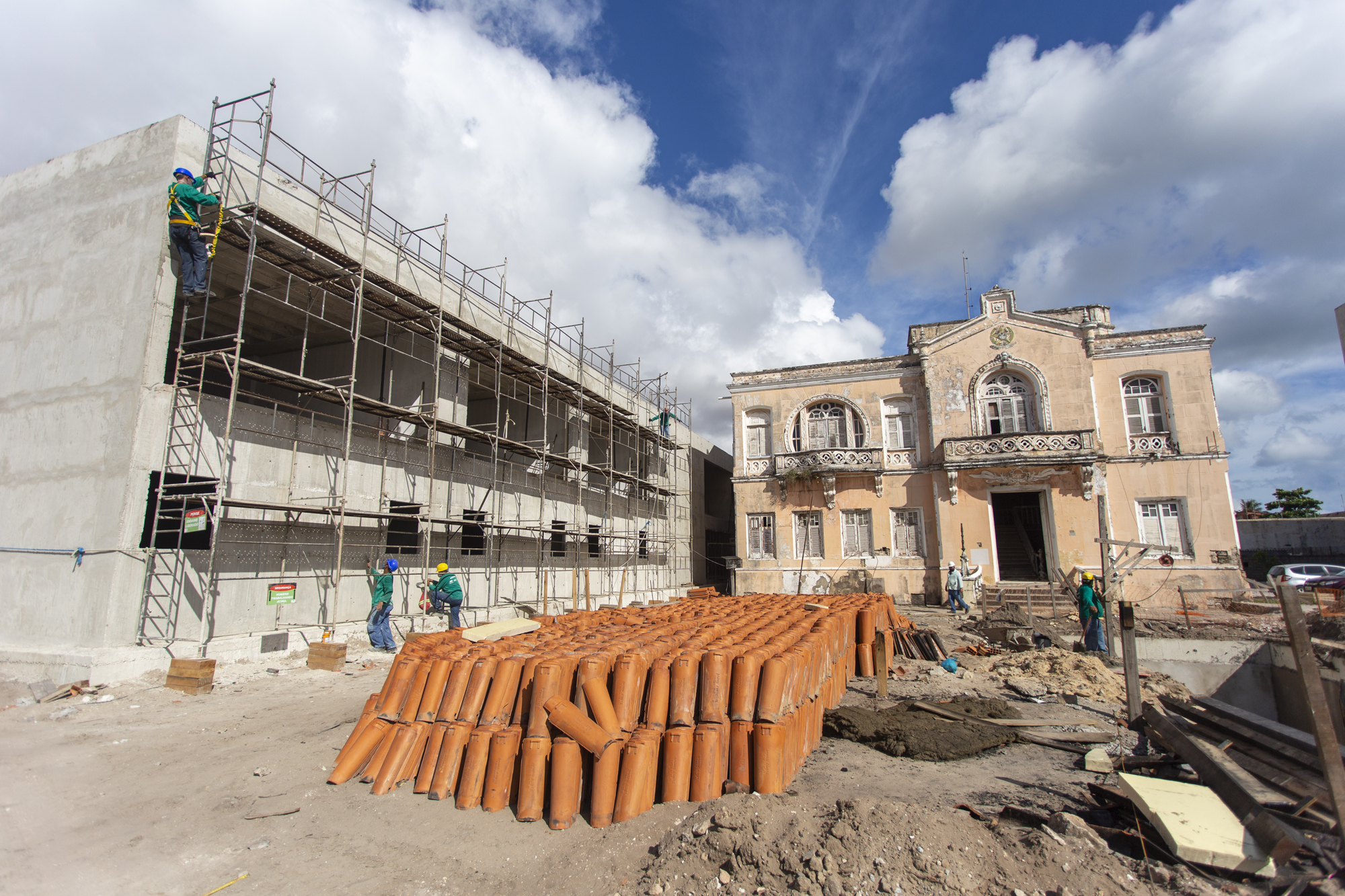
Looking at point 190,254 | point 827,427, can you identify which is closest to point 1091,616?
point 827,427

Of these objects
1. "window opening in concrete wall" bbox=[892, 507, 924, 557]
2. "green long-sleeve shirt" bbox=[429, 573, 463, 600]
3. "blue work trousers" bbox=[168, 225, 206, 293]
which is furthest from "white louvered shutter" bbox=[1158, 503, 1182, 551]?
"blue work trousers" bbox=[168, 225, 206, 293]

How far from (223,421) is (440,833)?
8.60m

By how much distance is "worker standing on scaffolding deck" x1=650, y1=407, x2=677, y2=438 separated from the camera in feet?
83.5

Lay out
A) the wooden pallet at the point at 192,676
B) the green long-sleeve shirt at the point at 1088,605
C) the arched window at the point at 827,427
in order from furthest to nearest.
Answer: the arched window at the point at 827,427
the green long-sleeve shirt at the point at 1088,605
the wooden pallet at the point at 192,676

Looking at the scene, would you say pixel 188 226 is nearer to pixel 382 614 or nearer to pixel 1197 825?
pixel 382 614

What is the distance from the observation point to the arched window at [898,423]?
2398cm

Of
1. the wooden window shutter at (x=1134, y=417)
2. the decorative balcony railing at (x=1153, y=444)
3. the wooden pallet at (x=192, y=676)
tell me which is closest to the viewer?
the wooden pallet at (x=192, y=676)

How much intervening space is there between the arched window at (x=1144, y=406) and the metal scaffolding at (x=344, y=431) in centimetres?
1729

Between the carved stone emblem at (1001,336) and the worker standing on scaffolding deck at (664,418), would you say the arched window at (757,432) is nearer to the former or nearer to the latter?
the worker standing on scaffolding deck at (664,418)

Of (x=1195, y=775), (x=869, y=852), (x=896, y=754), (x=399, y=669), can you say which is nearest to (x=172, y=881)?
(x=399, y=669)

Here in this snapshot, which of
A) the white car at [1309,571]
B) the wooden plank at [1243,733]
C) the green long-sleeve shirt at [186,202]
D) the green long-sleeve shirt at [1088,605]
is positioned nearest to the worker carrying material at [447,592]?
the green long-sleeve shirt at [186,202]

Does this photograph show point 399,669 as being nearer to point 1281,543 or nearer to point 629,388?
point 629,388

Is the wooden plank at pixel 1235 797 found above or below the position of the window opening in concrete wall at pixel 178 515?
below

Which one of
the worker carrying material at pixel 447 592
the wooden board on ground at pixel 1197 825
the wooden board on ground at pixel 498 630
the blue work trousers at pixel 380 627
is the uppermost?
the worker carrying material at pixel 447 592
